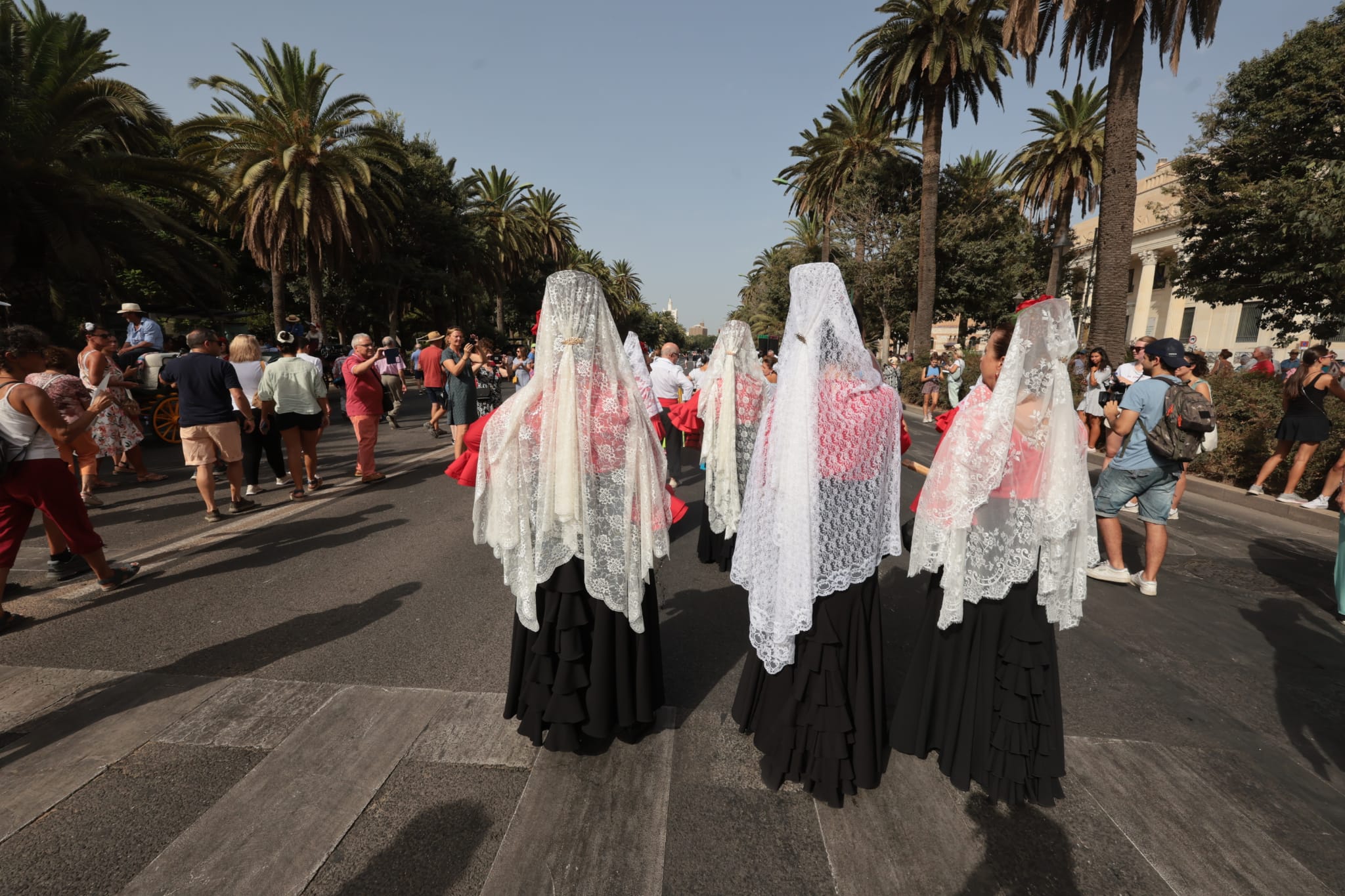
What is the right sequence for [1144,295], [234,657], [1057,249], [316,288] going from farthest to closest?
[1144,295] → [1057,249] → [316,288] → [234,657]

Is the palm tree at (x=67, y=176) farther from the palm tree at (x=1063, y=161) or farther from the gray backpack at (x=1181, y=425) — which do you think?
the palm tree at (x=1063, y=161)

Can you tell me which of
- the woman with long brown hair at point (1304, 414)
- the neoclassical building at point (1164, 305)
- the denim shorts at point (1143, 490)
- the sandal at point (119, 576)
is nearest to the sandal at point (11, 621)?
the sandal at point (119, 576)

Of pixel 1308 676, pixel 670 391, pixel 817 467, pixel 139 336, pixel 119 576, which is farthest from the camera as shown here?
pixel 139 336

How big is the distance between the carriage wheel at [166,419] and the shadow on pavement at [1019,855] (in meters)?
12.2

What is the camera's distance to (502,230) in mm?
35500

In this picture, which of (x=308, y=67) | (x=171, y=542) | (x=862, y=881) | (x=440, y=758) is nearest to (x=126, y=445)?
(x=171, y=542)

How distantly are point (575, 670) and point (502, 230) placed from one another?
36873 mm

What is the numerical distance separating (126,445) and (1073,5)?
17.0 m

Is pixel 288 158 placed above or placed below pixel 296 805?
above

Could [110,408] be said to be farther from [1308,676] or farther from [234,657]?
[1308,676]

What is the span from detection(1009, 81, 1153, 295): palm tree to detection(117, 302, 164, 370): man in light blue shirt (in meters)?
28.3

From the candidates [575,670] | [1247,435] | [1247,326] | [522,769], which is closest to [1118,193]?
[1247,435]

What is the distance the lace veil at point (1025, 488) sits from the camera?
97.4 inches

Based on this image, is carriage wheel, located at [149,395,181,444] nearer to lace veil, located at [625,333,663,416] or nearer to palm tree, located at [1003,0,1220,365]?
lace veil, located at [625,333,663,416]
